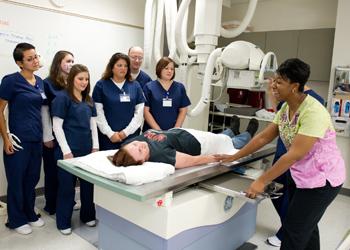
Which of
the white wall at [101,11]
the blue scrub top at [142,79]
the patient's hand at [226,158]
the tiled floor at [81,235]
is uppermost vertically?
the white wall at [101,11]

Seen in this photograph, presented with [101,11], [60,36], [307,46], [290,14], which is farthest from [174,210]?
[290,14]

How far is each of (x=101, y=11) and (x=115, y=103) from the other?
1341mm

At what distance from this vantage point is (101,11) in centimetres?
342

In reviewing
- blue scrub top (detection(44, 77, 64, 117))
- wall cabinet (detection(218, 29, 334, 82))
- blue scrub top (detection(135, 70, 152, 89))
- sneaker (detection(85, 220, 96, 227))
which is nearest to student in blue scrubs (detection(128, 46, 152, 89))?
Answer: blue scrub top (detection(135, 70, 152, 89))

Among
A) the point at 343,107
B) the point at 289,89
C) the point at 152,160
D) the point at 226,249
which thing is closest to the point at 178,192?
the point at 152,160

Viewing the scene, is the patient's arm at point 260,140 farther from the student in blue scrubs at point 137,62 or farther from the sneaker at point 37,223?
the sneaker at point 37,223

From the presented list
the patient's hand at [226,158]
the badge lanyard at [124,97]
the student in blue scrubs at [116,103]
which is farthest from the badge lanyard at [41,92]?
the patient's hand at [226,158]

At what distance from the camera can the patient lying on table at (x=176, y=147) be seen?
1.85m

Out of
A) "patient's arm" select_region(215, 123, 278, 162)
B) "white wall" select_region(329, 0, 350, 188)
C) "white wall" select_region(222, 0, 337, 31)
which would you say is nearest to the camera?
"patient's arm" select_region(215, 123, 278, 162)

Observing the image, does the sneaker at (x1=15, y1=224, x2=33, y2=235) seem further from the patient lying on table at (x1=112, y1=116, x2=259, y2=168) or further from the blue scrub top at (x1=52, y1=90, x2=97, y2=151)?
the patient lying on table at (x1=112, y1=116, x2=259, y2=168)

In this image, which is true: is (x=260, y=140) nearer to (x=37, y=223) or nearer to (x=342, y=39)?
(x=37, y=223)

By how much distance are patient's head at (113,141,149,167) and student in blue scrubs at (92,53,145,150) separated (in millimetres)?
768

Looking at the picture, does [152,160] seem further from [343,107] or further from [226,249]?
[343,107]

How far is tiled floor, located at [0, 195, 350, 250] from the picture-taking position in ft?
7.54
